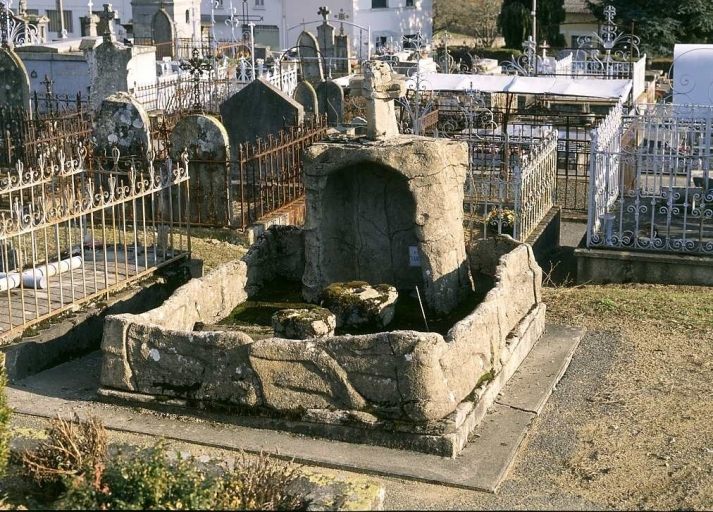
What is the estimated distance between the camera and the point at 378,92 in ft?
33.0

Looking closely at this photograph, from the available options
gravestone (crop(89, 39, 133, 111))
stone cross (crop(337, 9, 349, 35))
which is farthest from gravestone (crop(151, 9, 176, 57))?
gravestone (crop(89, 39, 133, 111))

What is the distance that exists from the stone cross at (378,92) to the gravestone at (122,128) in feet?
17.3

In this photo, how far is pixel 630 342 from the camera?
34.5ft

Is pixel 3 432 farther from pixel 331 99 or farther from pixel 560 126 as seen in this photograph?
pixel 560 126

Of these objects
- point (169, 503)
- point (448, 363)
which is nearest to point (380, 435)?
point (448, 363)

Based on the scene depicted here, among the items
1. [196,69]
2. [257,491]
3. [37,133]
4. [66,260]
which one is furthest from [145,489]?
[196,69]

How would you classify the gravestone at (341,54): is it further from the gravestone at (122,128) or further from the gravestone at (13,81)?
the gravestone at (122,128)

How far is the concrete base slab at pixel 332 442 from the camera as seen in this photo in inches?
305

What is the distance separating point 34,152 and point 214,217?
3.32 m

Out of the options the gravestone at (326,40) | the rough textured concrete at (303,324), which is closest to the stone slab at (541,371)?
the rough textured concrete at (303,324)

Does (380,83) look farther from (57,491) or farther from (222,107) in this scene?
(222,107)

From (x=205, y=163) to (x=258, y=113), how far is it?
2.51 meters

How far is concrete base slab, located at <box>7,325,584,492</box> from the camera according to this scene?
7742mm

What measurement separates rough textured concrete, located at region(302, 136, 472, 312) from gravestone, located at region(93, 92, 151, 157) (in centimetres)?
481
